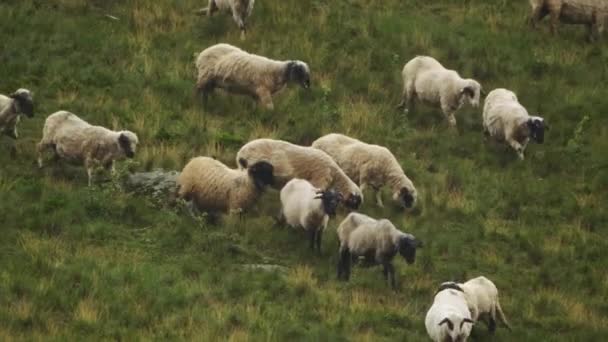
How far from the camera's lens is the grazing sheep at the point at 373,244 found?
16922 mm

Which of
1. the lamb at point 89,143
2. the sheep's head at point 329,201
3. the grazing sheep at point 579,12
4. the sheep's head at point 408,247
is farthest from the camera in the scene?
the grazing sheep at point 579,12

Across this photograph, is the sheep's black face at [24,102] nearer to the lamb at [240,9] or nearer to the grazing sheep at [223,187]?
the grazing sheep at [223,187]

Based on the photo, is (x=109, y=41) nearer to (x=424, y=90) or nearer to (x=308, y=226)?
(x=424, y=90)

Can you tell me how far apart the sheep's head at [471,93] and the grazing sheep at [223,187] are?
5239 mm

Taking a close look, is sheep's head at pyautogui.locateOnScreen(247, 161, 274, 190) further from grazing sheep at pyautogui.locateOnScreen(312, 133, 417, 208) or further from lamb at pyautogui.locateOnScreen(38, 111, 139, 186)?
lamb at pyautogui.locateOnScreen(38, 111, 139, 186)

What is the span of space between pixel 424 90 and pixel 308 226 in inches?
232

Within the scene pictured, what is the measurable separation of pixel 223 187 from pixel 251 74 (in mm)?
4142

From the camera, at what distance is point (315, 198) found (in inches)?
698

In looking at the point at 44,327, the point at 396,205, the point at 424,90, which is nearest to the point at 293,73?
the point at 424,90

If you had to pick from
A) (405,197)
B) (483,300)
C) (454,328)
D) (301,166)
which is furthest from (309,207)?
(454,328)

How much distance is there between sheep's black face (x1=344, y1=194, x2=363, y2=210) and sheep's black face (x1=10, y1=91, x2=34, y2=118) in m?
5.32

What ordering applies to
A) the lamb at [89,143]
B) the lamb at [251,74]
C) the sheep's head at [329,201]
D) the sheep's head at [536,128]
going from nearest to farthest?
1. the sheep's head at [329,201]
2. the lamb at [89,143]
3. the sheep's head at [536,128]
4. the lamb at [251,74]

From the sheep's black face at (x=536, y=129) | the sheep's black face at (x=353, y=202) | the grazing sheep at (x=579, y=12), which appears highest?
the grazing sheep at (x=579, y=12)

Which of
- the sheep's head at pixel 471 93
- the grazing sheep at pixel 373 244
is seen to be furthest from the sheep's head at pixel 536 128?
the grazing sheep at pixel 373 244
